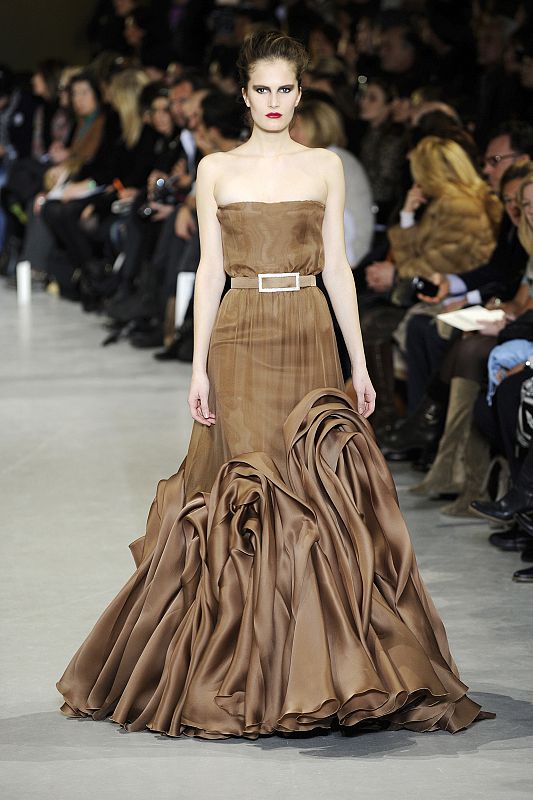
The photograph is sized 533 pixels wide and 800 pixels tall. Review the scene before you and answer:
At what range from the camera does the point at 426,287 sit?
5402 millimetres

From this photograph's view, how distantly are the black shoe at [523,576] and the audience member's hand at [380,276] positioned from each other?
205 centimetres

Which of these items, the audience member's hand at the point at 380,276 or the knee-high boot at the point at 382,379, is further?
the audience member's hand at the point at 380,276

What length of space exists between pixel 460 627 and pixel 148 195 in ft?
17.9

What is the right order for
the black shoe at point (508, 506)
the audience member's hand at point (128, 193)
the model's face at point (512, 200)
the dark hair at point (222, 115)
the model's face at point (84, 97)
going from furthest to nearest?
1. the model's face at point (84, 97)
2. the audience member's hand at point (128, 193)
3. the dark hair at point (222, 115)
4. the model's face at point (512, 200)
5. the black shoe at point (508, 506)

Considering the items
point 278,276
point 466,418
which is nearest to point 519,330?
point 466,418

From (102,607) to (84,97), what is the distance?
6846 millimetres

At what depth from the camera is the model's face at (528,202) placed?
4652mm

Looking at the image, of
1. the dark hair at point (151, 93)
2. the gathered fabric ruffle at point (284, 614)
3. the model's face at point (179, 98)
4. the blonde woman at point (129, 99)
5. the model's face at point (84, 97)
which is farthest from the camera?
the model's face at point (84, 97)

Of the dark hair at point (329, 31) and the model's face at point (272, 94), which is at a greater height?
the dark hair at point (329, 31)

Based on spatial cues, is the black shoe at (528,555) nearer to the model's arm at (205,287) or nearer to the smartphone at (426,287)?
the smartphone at (426,287)

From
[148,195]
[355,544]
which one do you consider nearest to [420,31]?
[148,195]

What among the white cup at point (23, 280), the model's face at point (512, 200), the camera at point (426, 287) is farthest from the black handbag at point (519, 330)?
the white cup at point (23, 280)

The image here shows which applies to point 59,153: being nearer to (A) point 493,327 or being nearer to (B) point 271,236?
(A) point 493,327

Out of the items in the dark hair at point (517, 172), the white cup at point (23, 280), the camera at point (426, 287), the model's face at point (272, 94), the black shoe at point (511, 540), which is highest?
the model's face at point (272, 94)
